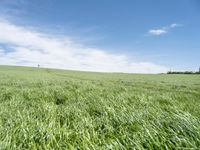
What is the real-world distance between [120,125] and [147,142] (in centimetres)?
116

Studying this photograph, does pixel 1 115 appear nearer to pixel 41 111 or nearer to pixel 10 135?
pixel 41 111

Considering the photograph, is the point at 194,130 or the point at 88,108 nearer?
the point at 194,130

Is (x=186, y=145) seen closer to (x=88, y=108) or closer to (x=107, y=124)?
(x=107, y=124)

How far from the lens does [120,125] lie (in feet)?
13.7

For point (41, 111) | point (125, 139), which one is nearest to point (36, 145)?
point (125, 139)

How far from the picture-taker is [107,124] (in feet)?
14.5

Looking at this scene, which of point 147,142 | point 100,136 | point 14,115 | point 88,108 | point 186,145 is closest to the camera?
point 186,145

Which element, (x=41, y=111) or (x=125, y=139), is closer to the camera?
(x=125, y=139)

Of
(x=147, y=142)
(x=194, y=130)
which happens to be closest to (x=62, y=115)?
(x=147, y=142)

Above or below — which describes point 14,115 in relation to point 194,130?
below

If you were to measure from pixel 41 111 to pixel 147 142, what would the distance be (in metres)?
3.50

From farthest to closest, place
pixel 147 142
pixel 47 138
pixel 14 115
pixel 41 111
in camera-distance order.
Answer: pixel 41 111
pixel 14 115
pixel 47 138
pixel 147 142

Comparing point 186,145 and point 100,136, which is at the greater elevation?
point 186,145

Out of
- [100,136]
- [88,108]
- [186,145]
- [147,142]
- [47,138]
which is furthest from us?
[88,108]
